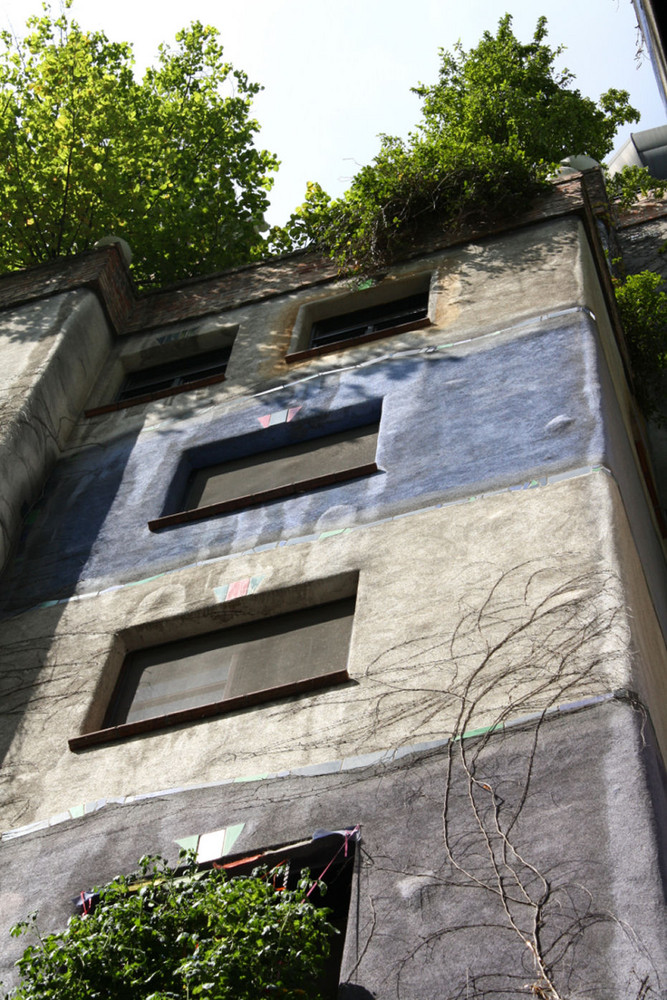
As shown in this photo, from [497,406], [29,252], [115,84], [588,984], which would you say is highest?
[115,84]

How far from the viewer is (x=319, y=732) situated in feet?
22.6

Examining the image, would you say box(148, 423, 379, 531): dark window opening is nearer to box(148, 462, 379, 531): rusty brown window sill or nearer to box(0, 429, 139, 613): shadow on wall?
box(148, 462, 379, 531): rusty brown window sill

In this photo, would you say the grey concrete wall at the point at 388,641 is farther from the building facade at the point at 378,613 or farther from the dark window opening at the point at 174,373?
the dark window opening at the point at 174,373

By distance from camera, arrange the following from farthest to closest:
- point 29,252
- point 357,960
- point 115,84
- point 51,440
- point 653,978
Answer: point 115,84
point 29,252
point 51,440
point 357,960
point 653,978

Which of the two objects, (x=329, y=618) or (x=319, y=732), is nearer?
(x=319, y=732)

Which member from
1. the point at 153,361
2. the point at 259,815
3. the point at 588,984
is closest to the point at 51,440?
the point at 153,361

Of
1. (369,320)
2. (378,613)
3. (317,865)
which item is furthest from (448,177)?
(317,865)

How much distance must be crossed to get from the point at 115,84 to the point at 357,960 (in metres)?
14.9

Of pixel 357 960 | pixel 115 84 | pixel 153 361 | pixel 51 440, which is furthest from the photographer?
pixel 115 84

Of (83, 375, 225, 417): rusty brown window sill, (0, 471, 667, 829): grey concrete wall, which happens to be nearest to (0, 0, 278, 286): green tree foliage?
(83, 375, 225, 417): rusty brown window sill

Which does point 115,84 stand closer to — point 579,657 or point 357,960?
point 579,657

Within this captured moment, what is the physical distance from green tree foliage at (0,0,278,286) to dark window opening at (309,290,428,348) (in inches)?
206

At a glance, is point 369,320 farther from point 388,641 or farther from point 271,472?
point 388,641

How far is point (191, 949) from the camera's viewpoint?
5.12m
